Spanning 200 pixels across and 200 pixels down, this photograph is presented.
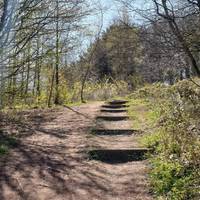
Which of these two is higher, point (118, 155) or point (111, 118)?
point (111, 118)

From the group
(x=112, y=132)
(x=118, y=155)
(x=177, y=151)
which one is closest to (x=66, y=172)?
(x=118, y=155)

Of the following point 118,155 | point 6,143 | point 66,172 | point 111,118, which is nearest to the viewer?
point 66,172

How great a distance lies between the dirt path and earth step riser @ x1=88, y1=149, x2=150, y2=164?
7.9 inches

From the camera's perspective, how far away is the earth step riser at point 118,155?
28.7 feet

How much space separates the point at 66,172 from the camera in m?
7.70

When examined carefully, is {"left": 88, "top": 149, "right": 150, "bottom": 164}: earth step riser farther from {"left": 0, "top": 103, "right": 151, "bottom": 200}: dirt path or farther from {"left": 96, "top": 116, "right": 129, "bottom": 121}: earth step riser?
{"left": 96, "top": 116, "right": 129, "bottom": 121}: earth step riser

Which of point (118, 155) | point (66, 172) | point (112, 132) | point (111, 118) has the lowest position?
point (66, 172)

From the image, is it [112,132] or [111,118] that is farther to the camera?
[111,118]

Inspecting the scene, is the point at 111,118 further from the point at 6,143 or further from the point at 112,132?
the point at 6,143

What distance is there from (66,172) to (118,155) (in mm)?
1534

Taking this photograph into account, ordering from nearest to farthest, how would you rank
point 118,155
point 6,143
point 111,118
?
point 118,155 < point 6,143 < point 111,118

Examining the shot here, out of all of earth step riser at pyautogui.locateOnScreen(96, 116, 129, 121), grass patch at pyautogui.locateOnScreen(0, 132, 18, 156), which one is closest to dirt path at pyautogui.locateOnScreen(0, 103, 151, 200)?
grass patch at pyautogui.locateOnScreen(0, 132, 18, 156)

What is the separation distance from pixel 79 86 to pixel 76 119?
12.1 meters

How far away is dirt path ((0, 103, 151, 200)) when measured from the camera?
6.57m
